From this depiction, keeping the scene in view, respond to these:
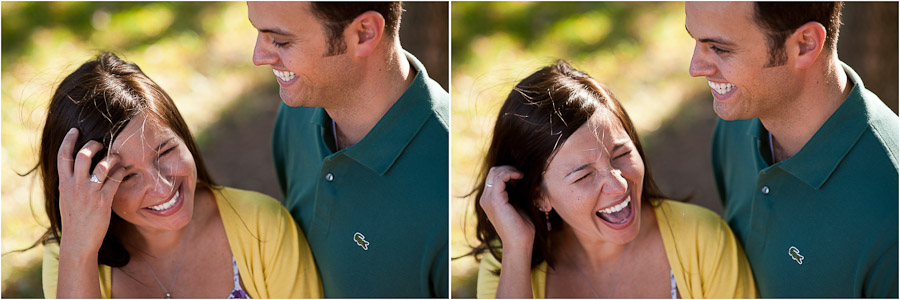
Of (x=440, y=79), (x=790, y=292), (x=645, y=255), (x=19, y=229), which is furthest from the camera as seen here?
(x=19, y=229)

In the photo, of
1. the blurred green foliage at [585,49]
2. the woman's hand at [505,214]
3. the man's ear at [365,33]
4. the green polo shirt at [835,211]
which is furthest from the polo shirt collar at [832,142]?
the blurred green foliage at [585,49]

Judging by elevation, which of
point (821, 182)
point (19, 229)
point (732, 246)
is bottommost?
point (19, 229)

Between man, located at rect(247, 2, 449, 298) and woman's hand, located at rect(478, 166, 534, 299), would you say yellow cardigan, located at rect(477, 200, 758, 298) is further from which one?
man, located at rect(247, 2, 449, 298)

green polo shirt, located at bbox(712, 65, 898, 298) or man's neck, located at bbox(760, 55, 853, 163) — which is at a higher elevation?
man's neck, located at bbox(760, 55, 853, 163)

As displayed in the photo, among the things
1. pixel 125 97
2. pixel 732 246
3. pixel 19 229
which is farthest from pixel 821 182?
pixel 19 229

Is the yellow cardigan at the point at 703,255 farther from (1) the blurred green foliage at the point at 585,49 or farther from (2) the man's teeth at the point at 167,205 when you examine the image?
(2) the man's teeth at the point at 167,205

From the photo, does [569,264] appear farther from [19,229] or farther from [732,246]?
[19,229]

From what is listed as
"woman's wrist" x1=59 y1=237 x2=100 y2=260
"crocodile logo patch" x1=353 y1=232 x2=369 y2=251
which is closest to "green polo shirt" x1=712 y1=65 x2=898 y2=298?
"crocodile logo patch" x1=353 y1=232 x2=369 y2=251

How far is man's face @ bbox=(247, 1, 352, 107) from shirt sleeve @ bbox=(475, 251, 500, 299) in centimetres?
106

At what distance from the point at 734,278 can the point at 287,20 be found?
1.99 meters

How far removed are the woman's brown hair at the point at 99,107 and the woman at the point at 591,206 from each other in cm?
132

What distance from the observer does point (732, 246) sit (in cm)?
311

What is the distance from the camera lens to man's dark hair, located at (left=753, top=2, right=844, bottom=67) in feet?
8.83

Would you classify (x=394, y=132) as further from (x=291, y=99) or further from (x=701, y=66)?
(x=701, y=66)
